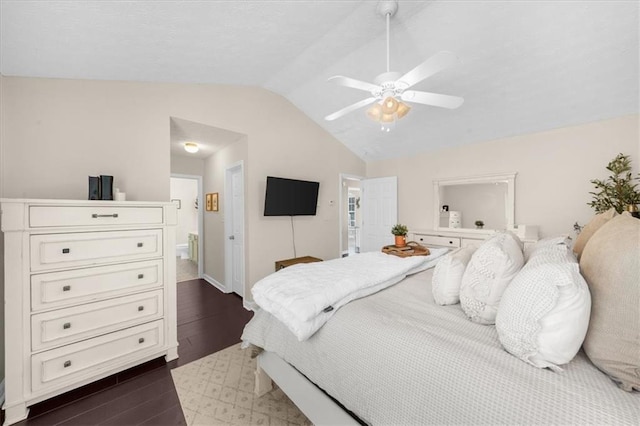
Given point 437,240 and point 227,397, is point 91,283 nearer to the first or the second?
point 227,397

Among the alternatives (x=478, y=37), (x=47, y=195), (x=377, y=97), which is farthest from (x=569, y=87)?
(x=47, y=195)

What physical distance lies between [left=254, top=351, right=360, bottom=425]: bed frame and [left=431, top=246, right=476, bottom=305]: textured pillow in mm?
779

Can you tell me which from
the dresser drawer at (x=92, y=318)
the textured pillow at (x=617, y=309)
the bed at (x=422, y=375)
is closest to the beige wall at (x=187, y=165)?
the dresser drawer at (x=92, y=318)

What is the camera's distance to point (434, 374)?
36.7 inches

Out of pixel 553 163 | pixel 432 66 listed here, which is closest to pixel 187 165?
pixel 432 66

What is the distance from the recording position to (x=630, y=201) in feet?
8.82

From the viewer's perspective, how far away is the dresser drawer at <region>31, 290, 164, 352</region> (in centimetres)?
175

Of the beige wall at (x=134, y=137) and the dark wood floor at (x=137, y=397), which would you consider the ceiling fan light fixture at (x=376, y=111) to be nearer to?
the beige wall at (x=134, y=137)

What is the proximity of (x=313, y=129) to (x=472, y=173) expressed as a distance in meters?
2.76

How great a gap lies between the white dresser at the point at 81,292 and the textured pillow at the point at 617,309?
276 centimetres

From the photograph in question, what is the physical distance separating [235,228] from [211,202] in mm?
1075

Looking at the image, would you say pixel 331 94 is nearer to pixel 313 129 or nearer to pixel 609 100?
pixel 313 129

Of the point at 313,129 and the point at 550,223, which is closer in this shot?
the point at 550,223

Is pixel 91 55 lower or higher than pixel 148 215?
higher
